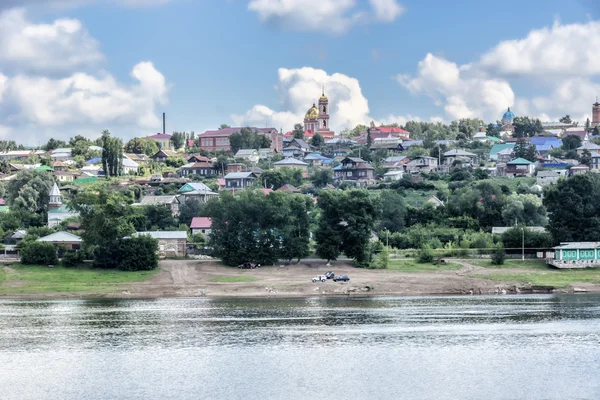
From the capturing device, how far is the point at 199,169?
162500 millimetres

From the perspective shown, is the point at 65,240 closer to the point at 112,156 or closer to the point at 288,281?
the point at 288,281

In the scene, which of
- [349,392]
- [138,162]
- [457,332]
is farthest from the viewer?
[138,162]

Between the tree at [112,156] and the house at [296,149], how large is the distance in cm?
3920

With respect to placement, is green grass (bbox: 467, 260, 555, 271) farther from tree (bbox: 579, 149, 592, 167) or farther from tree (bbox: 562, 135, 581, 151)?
tree (bbox: 562, 135, 581, 151)

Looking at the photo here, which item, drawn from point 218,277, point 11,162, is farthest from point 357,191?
point 11,162

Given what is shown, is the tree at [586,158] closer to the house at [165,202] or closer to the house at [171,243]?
the house at [165,202]

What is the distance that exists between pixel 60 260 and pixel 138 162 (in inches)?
3561

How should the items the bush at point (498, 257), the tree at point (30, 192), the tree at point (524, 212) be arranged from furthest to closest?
the tree at point (30, 192) → the tree at point (524, 212) → the bush at point (498, 257)

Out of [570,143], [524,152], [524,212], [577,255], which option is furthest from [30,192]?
[570,143]

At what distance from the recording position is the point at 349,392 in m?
39.0

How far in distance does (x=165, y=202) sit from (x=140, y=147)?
244 ft

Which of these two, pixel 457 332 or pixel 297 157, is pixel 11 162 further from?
pixel 457 332

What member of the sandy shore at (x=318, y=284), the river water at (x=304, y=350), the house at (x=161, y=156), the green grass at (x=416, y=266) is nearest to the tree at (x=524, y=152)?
the house at (x=161, y=156)

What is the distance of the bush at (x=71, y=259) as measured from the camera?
3150 inches
